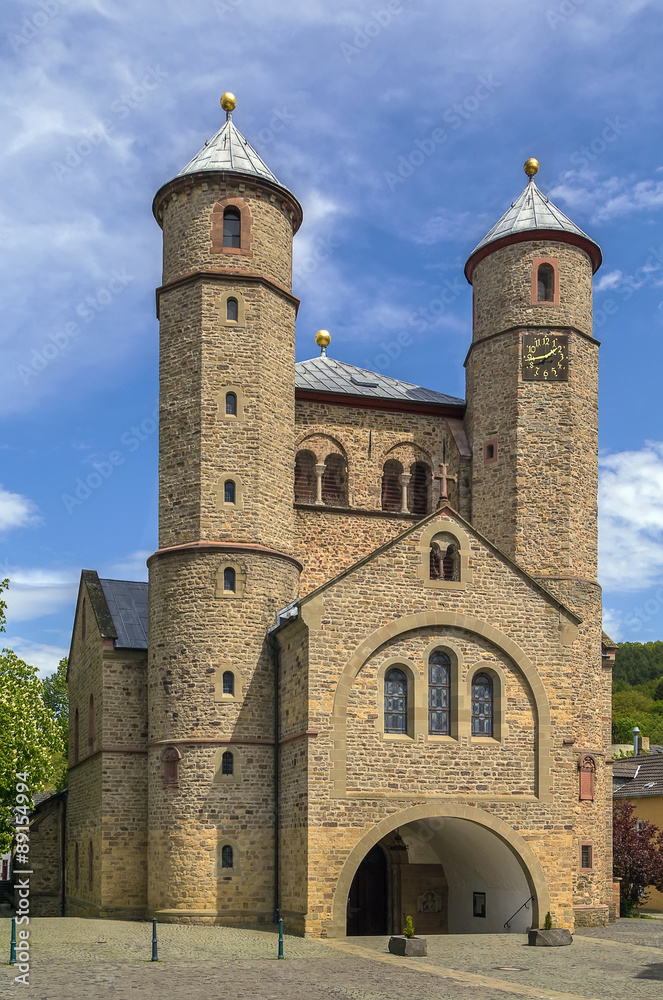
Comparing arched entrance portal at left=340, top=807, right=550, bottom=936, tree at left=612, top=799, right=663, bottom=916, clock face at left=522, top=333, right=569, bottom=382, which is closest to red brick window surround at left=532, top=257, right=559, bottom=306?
clock face at left=522, top=333, right=569, bottom=382

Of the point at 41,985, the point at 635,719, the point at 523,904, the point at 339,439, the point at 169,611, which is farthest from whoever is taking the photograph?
the point at 635,719

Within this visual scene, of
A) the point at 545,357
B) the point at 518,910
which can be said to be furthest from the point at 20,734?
the point at 545,357

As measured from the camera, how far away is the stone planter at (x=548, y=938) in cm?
2447

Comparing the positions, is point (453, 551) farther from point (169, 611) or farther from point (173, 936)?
point (173, 936)

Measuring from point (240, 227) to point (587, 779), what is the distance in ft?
56.5

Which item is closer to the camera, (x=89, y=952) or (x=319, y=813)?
(x=89, y=952)

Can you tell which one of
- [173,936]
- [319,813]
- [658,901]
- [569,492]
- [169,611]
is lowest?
[658,901]

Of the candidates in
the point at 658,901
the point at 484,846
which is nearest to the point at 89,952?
the point at 484,846

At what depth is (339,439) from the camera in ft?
112

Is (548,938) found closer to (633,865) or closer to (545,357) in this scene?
(633,865)

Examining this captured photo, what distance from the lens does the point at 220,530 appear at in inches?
1147

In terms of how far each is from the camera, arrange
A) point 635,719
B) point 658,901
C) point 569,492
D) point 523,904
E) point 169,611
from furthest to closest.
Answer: point 635,719
point 658,901
point 569,492
point 169,611
point 523,904

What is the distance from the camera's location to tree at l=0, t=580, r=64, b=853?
26.3m

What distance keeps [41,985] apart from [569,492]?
19.4m
